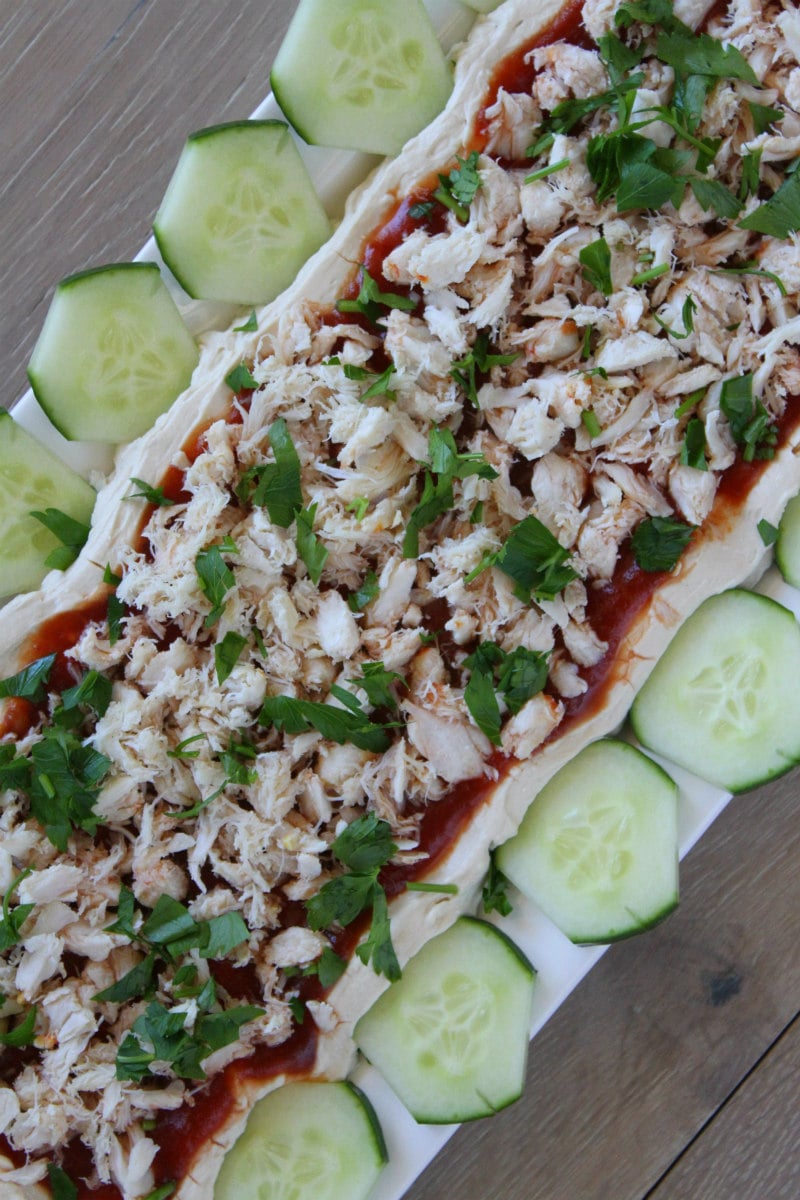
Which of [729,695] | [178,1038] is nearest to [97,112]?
[729,695]

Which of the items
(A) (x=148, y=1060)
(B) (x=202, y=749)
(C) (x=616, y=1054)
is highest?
(B) (x=202, y=749)

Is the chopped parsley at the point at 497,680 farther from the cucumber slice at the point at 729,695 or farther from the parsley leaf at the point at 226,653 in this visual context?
the parsley leaf at the point at 226,653

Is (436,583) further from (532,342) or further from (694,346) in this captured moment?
(694,346)

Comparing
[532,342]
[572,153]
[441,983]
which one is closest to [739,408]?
[532,342]

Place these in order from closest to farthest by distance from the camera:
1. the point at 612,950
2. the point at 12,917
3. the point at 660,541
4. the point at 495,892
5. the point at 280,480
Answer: the point at 12,917
the point at 280,480
the point at 660,541
the point at 495,892
the point at 612,950

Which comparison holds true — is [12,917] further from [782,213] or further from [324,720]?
[782,213]
